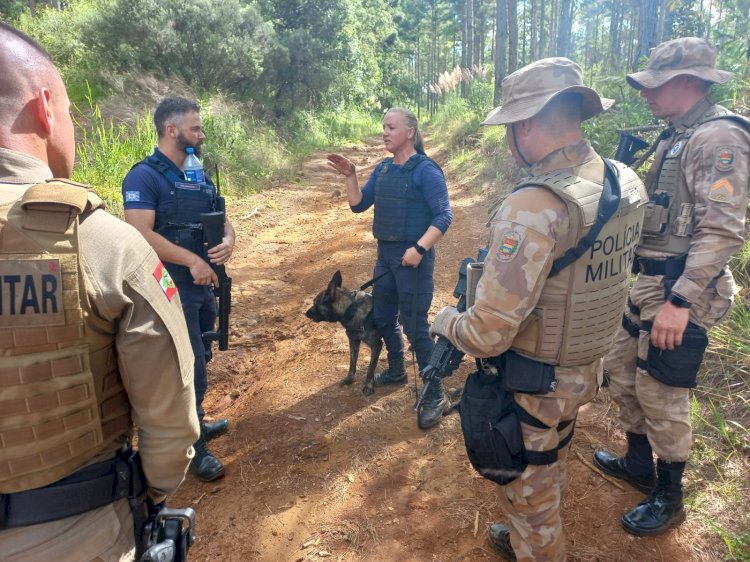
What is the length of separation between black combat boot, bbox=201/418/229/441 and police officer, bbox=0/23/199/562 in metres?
2.43

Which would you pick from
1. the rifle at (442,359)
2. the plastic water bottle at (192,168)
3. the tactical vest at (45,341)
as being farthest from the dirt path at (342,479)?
the plastic water bottle at (192,168)

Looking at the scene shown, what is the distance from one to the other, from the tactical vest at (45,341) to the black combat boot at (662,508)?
2735mm

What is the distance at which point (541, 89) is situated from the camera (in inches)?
79.0

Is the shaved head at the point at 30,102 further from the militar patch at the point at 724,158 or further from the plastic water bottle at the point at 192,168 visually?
the militar patch at the point at 724,158

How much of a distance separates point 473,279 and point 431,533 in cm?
156

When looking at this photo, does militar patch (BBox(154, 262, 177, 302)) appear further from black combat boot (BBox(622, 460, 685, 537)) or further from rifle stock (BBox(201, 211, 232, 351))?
black combat boot (BBox(622, 460, 685, 537))

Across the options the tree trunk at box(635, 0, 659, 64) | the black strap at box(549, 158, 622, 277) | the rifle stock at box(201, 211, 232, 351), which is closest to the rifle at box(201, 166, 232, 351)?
the rifle stock at box(201, 211, 232, 351)

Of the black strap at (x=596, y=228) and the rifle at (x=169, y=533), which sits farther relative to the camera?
the black strap at (x=596, y=228)

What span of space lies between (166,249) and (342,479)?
1902 mm

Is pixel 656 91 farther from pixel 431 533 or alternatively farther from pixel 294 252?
pixel 294 252

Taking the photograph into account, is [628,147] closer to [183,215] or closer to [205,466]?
[183,215]

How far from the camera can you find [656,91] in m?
2.69

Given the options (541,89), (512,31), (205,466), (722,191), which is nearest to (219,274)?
(205,466)

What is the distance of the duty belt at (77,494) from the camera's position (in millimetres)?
1231
